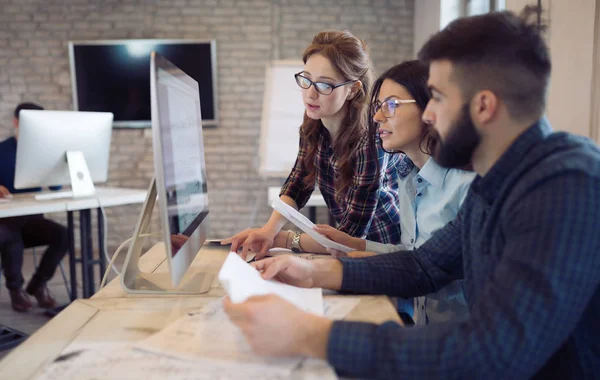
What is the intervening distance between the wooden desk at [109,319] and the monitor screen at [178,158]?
0.09 m

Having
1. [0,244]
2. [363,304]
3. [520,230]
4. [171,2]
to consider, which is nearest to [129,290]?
[363,304]

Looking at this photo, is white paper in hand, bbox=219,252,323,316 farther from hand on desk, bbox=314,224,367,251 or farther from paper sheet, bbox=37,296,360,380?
hand on desk, bbox=314,224,367,251

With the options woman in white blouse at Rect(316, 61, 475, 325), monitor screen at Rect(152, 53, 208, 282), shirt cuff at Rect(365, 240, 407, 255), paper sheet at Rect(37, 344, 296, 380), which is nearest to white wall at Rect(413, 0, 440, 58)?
woman in white blouse at Rect(316, 61, 475, 325)

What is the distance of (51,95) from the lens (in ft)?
13.7

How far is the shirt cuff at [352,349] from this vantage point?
23.0 inches

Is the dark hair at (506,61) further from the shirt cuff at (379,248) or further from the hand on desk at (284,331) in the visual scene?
the shirt cuff at (379,248)

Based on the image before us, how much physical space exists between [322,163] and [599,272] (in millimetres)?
1076

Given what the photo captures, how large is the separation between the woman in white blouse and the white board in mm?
2282

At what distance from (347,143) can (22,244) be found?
2.27 meters

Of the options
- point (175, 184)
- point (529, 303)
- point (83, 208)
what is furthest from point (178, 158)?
point (83, 208)

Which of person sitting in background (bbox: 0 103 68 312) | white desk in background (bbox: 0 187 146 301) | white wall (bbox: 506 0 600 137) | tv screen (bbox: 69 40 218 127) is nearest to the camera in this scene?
white wall (bbox: 506 0 600 137)

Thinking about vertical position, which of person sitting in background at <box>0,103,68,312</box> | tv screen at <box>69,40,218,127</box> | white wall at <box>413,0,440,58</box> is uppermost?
white wall at <box>413,0,440,58</box>

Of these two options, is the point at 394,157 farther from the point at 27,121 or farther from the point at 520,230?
the point at 27,121

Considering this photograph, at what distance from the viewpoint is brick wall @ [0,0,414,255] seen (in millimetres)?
4105
